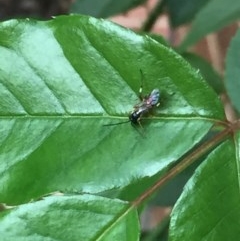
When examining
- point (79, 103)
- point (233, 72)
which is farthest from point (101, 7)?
point (79, 103)

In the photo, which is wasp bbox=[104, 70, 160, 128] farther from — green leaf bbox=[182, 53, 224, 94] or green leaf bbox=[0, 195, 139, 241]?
green leaf bbox=[182, 53, 224, 94]

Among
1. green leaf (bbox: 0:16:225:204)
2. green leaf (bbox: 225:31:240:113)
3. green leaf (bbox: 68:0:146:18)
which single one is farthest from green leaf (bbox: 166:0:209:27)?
green leaf (bbox: 0:16:225:204)

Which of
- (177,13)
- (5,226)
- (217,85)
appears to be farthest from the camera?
(177,13)

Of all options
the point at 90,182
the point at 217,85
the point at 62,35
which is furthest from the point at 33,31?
the point at 217,85

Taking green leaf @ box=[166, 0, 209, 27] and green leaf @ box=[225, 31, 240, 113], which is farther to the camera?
green leaf @ box=[166, 0, 209, 27]

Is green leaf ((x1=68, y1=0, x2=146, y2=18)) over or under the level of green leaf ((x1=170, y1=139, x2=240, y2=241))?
over

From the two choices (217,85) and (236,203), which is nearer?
(236,203)

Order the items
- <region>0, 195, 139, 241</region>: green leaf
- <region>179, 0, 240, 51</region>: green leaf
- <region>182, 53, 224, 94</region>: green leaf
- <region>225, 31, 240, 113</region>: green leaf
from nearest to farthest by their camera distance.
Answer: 1. <region>0, 195, 139, 241</region>: green leaf
2. <region>225, 31, 240, 113</region>: green leaf
3. <region>179, 0, 240, 51</region>: green leaf
4. <region>182, 53, 224, 94</region>: green leaf

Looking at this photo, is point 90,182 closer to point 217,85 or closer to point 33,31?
→ point 33,31
